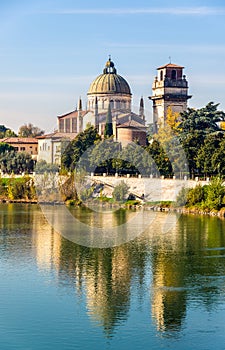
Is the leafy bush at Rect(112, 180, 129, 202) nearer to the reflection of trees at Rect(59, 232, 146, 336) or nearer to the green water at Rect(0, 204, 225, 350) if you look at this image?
the green water at Rect(0, 204, 225, 350)

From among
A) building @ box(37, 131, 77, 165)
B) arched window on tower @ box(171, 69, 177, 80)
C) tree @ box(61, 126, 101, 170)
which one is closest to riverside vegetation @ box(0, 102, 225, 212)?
tree @ box(61, 126, 101, 170)

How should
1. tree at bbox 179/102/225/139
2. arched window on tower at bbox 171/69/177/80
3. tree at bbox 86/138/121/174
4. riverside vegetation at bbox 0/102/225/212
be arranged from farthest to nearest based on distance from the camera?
arched window on tower at bbox 171/69/177/80 < tree at bbox 179/102/225/139 < tree at bbox 86/138/121/174 < riverside vegetation at bbox 0/102/225/212

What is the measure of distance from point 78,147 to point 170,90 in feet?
53.1

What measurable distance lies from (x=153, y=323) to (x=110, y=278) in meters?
4.15

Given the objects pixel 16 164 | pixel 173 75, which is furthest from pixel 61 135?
pixel 173 75

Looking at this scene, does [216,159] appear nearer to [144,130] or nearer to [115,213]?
[115,213]

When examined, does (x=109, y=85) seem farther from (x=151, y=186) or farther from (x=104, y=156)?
(x=151, y=186)

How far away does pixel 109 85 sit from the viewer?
70.7 m

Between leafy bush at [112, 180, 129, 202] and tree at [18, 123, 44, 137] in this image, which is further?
tree at [18, 123, 44, 137]

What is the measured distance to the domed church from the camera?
68312mm

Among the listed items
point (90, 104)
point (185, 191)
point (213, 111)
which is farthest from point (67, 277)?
point (90, 104)

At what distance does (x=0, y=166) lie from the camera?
6038cm

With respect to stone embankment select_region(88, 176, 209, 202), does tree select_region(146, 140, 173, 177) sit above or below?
above

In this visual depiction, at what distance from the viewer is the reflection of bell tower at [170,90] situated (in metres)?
67.1
